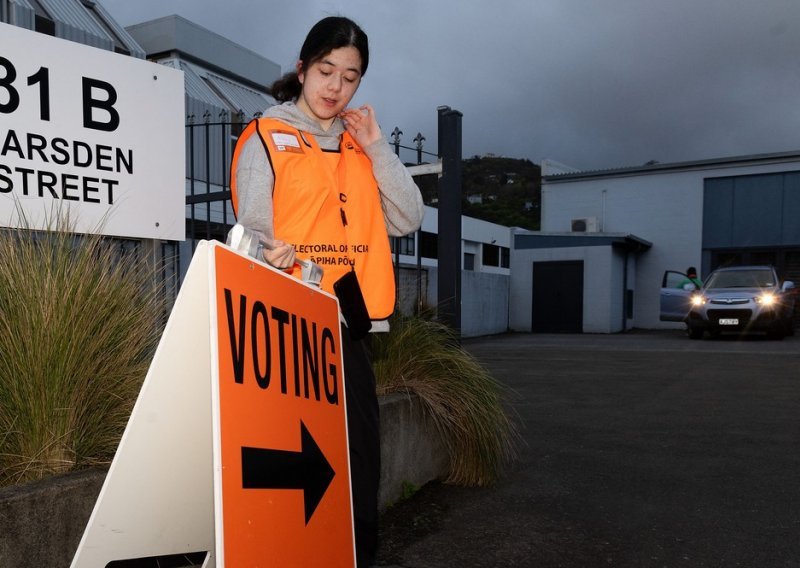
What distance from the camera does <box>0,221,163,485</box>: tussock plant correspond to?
2.15 meters

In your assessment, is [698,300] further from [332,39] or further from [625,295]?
[332,39]

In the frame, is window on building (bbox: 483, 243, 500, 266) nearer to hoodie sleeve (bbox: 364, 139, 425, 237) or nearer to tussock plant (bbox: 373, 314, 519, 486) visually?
tussock plant (bbox: 373, 314, 519, 486)

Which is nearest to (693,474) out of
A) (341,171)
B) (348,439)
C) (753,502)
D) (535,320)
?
(753,502)

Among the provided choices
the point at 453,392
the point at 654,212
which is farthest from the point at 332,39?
the point at 654,212

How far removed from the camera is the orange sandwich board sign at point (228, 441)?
4.99ft

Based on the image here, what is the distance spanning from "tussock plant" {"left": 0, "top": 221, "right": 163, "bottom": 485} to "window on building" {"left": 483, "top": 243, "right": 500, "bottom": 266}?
139ft

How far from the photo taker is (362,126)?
7.05 feet

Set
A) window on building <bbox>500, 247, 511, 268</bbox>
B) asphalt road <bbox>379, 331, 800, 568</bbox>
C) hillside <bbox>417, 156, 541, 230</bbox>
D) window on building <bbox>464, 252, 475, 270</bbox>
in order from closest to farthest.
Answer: asphalt road <bbox>379, 331, 800, 568</bbox>
window on building <bbox>464, 252, 475, 270</bbox>
window on building <bbox>500, 247, 511, 268</bbox>
hillside <bbox>417, 156, 541, 230</bbox>

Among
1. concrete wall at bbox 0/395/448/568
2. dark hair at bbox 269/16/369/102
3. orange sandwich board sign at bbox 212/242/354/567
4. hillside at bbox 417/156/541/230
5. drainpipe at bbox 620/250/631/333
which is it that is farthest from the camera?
hillside at bbox 417/156/541/230

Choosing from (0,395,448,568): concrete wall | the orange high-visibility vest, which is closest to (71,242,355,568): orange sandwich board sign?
the orange high-visibility vest

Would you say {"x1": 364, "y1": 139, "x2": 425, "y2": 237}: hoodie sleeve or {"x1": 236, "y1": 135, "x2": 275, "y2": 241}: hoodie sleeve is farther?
{"x1": 364, "y1": 139, "x2": 425, "y2": 237}: hoodie sleeve

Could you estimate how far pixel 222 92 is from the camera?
16.5 m

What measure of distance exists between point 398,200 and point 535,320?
2032cm

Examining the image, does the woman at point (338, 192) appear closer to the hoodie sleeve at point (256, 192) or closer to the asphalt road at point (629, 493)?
the hoodie sleeve at point (256, 192)
